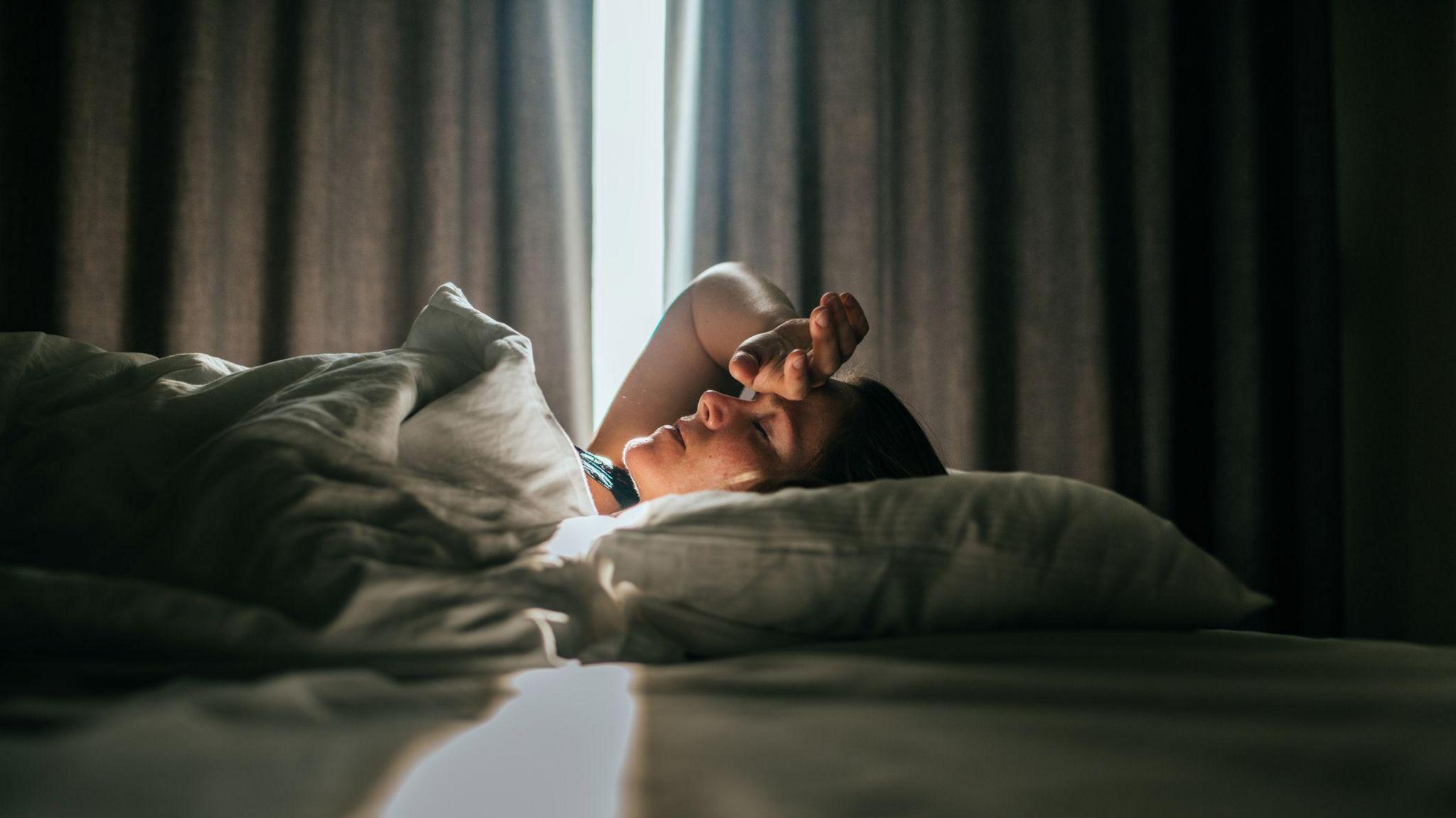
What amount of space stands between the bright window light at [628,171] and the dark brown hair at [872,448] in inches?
46.7

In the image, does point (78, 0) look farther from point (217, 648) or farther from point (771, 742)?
point (771, 742)

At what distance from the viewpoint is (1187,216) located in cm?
204

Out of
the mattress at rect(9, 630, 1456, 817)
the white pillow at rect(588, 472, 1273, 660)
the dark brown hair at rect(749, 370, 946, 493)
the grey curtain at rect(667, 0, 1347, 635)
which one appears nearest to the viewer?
Answer: the mattress at rect(9, 630, 1456, 817)

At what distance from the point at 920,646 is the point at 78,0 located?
94.8 inches

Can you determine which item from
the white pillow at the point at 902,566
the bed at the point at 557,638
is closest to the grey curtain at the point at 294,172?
the bed at the point at 557,638

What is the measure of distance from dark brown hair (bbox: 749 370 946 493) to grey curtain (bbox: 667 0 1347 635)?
0.98 meters

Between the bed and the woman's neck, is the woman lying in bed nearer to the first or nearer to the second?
the woman's neck

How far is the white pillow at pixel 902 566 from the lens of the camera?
60 cm

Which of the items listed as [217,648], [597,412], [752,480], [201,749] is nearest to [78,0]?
[597,412]

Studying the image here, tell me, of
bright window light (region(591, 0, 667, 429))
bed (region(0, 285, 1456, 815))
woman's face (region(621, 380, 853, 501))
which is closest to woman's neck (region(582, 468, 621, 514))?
woman's face (region(621, 380, 853, 501))

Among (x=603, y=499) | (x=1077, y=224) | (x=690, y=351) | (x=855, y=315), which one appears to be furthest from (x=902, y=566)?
(x=1077, y=224)

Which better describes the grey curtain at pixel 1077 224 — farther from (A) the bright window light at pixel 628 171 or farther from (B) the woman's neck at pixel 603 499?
(B) the woman's neck at pixel 603 499

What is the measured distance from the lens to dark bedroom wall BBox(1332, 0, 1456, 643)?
169 cm

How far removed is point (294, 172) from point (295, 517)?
1.85 metres
